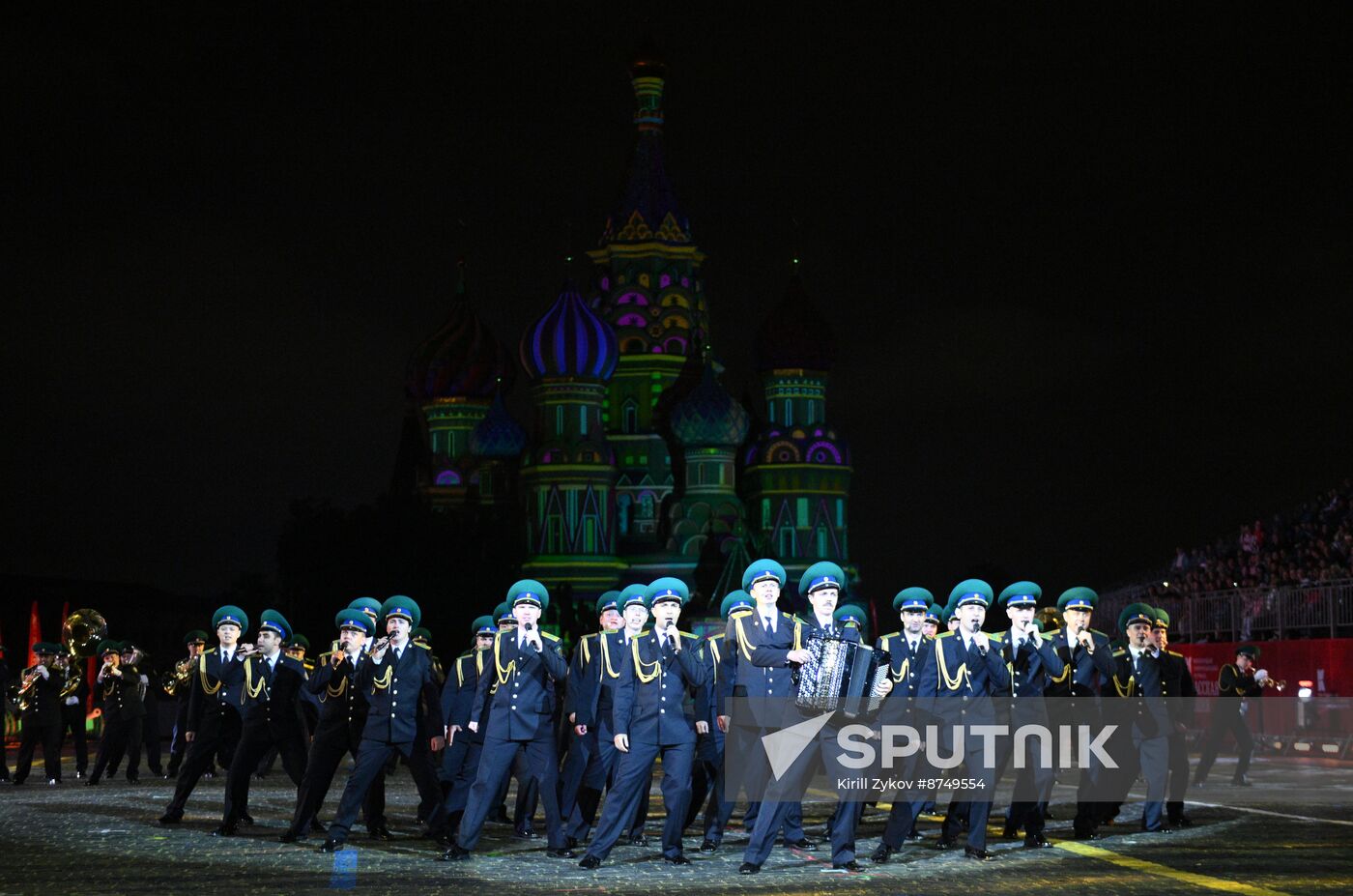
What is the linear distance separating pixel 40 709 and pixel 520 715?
428 inches

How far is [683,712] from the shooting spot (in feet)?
45.3

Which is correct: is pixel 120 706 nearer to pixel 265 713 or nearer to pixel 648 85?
pixel 265 713

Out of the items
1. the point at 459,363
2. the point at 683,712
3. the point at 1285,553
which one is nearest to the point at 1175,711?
the point at 683,712

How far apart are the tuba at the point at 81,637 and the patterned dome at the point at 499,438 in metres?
61.7

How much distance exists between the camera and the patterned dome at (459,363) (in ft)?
318

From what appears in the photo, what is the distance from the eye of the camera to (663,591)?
14.4 meters

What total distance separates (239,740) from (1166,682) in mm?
7564

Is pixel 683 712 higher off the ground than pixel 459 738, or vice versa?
pixel 683 712

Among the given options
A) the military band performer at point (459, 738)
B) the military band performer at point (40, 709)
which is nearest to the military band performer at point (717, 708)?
the military band performer at point (459, 738)

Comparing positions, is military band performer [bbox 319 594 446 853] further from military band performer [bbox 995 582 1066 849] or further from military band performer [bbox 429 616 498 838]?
military band performer [bbox 995 582 1066 849]

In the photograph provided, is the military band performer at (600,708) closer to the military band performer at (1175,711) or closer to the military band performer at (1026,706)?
the military band performer at (1026,706)

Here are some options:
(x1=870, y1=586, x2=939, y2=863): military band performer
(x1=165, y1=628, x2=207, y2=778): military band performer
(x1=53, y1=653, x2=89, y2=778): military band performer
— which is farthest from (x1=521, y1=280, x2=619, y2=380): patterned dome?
(x1=870, y1=586, x2=939, y2=863): military band performer

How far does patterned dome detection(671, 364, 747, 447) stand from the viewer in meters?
83.4

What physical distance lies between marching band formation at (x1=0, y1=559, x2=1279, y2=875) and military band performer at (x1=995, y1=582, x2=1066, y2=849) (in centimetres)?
2
